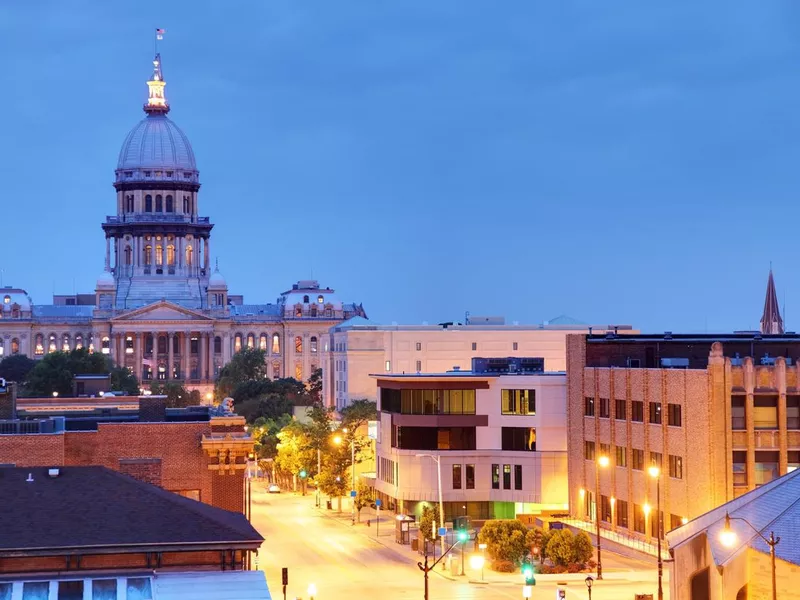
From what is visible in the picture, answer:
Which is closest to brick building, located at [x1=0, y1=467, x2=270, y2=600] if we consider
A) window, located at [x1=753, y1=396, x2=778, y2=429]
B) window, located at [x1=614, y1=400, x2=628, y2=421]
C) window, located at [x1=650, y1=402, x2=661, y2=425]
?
window, located at [x1=753, y1=396, x2=778, y2=429]

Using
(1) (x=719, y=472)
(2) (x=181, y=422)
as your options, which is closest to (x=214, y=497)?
(2) (x=181, y=422)

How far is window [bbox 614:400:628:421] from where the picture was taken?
101 metres

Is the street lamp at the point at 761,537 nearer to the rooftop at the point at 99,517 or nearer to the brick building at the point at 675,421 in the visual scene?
the rooftop at the point at 99,517

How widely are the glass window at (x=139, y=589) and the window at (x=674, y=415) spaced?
51069 mm

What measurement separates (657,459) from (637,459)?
2.78 meters

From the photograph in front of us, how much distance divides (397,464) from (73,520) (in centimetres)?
6675

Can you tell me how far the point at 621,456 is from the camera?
101062 millimetres

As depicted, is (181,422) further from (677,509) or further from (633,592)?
(677,509)

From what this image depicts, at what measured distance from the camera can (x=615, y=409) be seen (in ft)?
336

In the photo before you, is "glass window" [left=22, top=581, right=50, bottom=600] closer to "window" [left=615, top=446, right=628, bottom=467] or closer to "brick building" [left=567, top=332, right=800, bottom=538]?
"brick building" [left=567, top=332, right=800, bottom=538]

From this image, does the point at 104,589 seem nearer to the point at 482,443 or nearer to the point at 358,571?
the point at 358,571

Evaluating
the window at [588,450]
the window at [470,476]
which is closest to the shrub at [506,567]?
the window at [588,450]

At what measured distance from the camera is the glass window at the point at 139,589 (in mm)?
45656

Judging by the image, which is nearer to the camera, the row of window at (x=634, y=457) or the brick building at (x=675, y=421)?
the brick building at (x=675, y=421)
